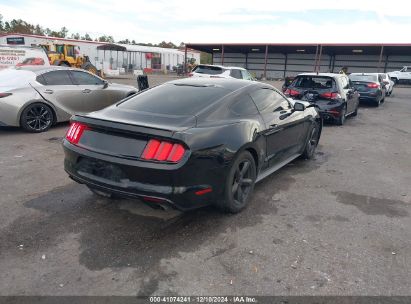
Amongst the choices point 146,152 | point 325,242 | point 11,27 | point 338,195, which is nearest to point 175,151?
point 146,152

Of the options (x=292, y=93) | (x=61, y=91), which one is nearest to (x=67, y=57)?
(x=61, y=91)

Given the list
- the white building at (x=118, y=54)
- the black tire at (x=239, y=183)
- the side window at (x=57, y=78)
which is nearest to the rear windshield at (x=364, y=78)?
the side window at (x=57, y=78)

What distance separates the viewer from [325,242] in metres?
3.38

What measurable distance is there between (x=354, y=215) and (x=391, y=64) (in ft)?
142

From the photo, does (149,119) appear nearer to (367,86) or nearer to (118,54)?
(367,86)

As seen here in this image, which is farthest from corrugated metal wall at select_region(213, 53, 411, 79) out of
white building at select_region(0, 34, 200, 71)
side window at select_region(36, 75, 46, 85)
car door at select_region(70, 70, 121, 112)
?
side window at select_region(36, 75, 46, 85)

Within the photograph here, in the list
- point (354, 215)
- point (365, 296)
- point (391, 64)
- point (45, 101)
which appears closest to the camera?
point (365, 296)

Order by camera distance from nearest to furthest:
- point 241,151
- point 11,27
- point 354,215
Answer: point 241,151 < point 354,215 < point 11,27

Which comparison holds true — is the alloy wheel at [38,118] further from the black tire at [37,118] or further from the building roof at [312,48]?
the building roof at [312,48]

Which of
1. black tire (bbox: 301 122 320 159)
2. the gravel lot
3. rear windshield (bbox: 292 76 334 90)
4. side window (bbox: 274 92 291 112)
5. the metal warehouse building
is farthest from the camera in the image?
the metal warehouse building

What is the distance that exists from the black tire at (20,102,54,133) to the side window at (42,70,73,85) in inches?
23.2

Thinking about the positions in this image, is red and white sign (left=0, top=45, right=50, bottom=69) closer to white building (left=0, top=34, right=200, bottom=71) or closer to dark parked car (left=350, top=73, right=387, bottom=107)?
white building (left=0, top=34, right=200, bottom=71)

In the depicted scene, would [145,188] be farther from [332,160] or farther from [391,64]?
[391,64]

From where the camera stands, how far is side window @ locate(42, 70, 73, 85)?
7.78m
